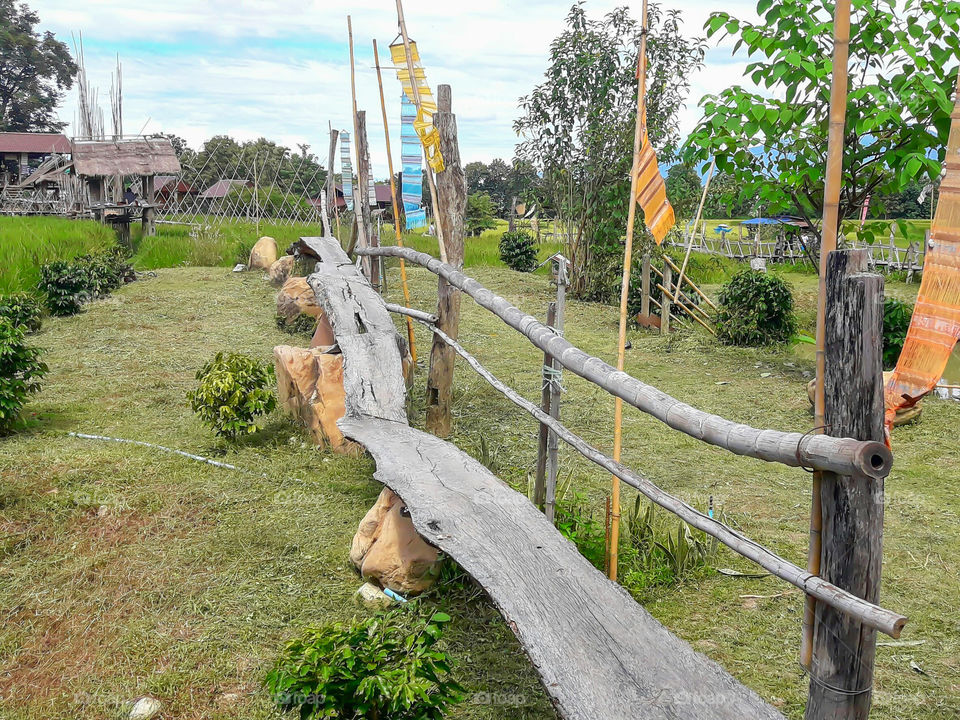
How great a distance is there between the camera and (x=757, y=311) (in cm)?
829

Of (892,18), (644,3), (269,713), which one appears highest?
(892,18)

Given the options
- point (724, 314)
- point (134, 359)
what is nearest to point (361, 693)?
point (134, 359)

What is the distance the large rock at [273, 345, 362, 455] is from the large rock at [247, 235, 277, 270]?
23.5 feet

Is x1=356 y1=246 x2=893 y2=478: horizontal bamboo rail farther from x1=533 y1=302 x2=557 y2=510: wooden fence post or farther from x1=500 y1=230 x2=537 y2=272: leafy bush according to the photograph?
x1=500 y1=230 x2=537 y2=272: leafy bush

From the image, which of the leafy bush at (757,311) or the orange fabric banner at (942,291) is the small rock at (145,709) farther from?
the leafy bush at (757,311)

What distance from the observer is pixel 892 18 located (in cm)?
530

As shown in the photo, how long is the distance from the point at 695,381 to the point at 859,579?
17.8 feet

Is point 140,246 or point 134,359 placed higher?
point 140,246

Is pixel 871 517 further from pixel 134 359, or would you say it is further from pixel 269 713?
pixel 134 359

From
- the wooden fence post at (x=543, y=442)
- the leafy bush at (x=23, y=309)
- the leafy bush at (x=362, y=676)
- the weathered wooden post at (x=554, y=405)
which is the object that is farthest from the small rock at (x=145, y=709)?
the leafy bush at (x=23, y=309)

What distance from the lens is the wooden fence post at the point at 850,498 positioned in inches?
65.3

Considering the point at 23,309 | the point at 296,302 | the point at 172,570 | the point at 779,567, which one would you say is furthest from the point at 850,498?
the point at 23,309

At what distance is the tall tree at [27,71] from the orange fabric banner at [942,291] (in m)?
38.9

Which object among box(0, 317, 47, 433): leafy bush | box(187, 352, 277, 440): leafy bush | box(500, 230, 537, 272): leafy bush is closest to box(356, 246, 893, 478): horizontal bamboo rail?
box(187, 352, 277, 440): leafy bush
